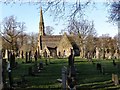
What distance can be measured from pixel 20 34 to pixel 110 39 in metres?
27.9

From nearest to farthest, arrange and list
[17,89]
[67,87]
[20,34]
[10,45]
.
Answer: [67,87] < [17,89] < [10,45] < [20,34]

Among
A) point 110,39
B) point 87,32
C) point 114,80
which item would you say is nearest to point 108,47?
point 110,39

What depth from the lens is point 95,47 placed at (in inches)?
3147

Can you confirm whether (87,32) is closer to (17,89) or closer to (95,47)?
(95,47)

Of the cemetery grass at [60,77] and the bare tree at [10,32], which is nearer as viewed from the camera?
the cemetery grass at [60,77]

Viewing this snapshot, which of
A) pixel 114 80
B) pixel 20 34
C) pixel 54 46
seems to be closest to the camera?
pixel 114 80

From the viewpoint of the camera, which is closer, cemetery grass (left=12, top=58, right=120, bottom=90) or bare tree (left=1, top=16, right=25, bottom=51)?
cemetery grass (left=12, top=58, right=120, bottom=90)

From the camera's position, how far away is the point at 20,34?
68.6m

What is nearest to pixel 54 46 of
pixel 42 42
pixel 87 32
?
pixel 42 42

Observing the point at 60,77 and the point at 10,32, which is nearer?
the point at 60,77

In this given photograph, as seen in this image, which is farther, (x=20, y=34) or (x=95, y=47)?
(x=95, y=47)

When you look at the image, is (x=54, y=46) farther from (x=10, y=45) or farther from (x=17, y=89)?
(x=17, y=89)

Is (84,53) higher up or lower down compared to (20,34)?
lower down

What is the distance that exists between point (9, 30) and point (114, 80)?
4681 centimetres
